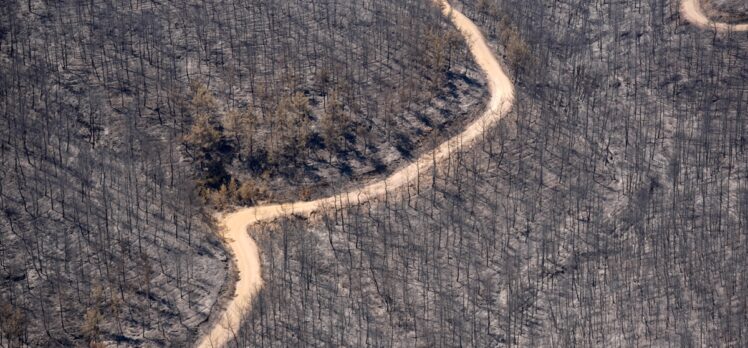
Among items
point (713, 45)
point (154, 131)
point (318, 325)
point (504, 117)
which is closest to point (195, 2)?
point (154, 131)

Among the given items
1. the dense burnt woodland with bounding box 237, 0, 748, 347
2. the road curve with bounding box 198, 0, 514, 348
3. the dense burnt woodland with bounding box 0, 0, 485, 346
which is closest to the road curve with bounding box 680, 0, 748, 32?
the dense burnt woodland with bounding box 237, 0, 748, 347

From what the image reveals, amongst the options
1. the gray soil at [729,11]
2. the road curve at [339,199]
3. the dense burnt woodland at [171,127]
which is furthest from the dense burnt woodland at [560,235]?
the dense burnt woodland at [171,127]

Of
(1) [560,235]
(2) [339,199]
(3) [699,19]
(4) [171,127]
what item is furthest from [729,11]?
(4) [171,127]

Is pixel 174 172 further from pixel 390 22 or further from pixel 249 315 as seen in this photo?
pixel 390 22

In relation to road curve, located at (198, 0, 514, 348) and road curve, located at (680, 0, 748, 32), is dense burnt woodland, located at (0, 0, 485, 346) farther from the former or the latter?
road curve, located at (680, 0, 748, 32)

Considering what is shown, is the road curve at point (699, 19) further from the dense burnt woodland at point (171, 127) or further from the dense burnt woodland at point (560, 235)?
the dense burnt woodland at point (171, 127)

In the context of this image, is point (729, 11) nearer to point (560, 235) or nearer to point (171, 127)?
point (560, 235)
